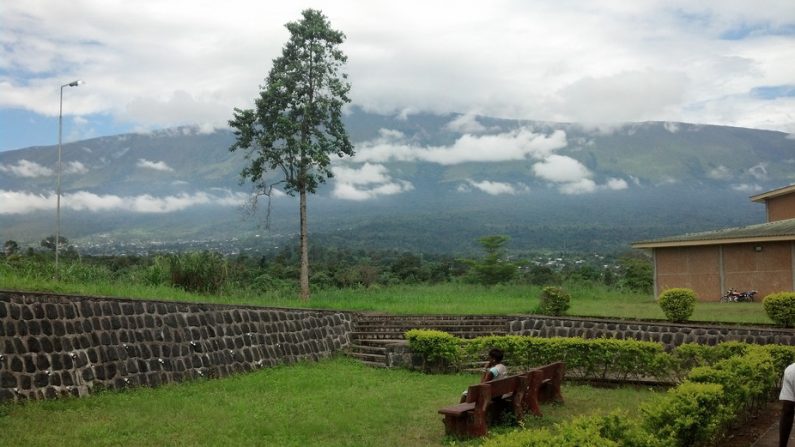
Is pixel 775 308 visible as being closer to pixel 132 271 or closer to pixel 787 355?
pixel 787 355

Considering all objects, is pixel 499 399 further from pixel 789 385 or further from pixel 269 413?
pixel 789 385

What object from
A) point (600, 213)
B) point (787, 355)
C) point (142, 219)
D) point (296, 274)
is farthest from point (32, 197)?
point (787, 355)

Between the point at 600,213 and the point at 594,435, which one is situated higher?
the point at 600,213

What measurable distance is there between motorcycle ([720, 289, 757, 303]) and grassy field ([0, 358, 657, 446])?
11117 mm

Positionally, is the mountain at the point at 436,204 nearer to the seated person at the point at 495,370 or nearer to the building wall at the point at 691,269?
the building wall at the point at 691,269

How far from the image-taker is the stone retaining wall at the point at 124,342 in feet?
33.7

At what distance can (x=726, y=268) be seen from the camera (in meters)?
22.5

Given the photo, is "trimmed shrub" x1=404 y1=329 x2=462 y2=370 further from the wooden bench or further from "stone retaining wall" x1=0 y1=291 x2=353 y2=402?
the wooden bench

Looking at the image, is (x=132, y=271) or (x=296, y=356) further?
(x=132, y=271)

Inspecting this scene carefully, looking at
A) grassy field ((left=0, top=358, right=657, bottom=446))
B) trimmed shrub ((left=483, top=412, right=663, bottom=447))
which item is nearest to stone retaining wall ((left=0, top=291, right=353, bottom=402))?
grassy field ((left=0, top=358, right=657, bottom=446))

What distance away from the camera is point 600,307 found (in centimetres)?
2083

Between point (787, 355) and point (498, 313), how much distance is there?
8.82 meters

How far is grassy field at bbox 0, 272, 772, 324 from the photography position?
1441cm

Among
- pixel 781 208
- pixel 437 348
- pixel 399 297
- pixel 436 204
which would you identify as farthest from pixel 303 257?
pixel 436 204
